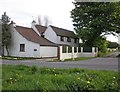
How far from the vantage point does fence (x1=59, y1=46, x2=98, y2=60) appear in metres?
32.6

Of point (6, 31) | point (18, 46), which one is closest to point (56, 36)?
point (18, 46)

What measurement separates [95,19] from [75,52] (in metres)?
6.89

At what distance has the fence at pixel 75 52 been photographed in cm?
3264

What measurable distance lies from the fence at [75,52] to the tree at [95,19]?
226cm

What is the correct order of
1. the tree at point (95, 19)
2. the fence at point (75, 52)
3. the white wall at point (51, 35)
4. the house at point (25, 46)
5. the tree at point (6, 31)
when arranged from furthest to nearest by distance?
1. the white wall at point (51, 35)
2. the tree at point (95, 19)
3. the tree at point (6, 31)
4. the house at point (25, 46)
5. the fence at point (75, 52)

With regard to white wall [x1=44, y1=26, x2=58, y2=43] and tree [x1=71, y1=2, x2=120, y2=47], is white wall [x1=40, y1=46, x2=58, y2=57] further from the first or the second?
white wall [x1=44, y1=26, x2=58, y2=43]

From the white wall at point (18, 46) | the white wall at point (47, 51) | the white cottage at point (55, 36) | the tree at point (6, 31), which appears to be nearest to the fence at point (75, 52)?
the white wall at point (47, 51)

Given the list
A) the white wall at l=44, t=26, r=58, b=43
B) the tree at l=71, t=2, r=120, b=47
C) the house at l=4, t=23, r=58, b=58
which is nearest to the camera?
the house at l=4, t=23, r=58, b=58

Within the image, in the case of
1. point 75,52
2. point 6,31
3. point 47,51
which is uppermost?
point 6,31

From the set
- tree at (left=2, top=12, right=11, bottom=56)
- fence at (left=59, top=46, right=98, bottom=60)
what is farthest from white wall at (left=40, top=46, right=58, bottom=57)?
tree at (left=2, top=12, right=11, bottom=56)

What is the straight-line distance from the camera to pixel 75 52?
39.4 m

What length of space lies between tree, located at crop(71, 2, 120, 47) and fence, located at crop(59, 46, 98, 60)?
2259 millimetres

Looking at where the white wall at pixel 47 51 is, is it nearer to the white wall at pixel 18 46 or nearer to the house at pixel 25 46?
the house at pixel 25 46

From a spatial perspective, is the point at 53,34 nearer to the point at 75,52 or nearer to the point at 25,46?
the point at 25,46
